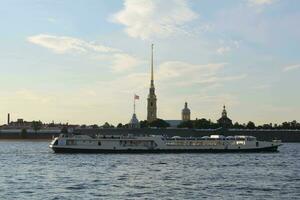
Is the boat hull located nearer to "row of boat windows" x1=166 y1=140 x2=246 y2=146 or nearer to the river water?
"row of boat windows" x1=166 y1=140 x2=246 y2=146

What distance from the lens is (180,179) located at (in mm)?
72625

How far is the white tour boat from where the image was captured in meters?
145

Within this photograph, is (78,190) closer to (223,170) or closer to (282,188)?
(282,188)

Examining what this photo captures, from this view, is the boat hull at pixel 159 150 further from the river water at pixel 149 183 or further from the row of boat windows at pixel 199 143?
the river water at pixel 149 183

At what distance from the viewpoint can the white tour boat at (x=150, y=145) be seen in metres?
145

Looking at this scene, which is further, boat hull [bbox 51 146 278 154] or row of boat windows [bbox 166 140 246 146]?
row of boat windows [bbox 166 140 246 146]

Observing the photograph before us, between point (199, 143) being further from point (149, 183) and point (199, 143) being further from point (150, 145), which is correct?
Result: point (149, 183)

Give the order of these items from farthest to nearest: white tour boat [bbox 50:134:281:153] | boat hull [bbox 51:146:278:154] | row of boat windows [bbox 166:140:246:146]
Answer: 1. row of boat windows [bbox 166:140:246:146]
2. white tour boat [bbox 50:134:281:153]
3. boat hull [bbox 51:146:278:154]

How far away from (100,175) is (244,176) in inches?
656

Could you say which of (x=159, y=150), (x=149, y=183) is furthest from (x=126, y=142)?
(x=149, y=183)

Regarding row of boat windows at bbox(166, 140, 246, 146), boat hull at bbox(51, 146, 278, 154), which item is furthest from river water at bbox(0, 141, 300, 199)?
row of boat windows at bbox(166, 140, 246, 146)

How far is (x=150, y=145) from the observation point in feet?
487

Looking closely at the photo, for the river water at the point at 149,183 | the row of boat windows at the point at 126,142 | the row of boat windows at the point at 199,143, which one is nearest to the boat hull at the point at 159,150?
the row of boat windows at the point at 126,142

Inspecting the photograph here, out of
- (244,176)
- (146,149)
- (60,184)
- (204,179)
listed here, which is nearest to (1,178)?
(60,184)
